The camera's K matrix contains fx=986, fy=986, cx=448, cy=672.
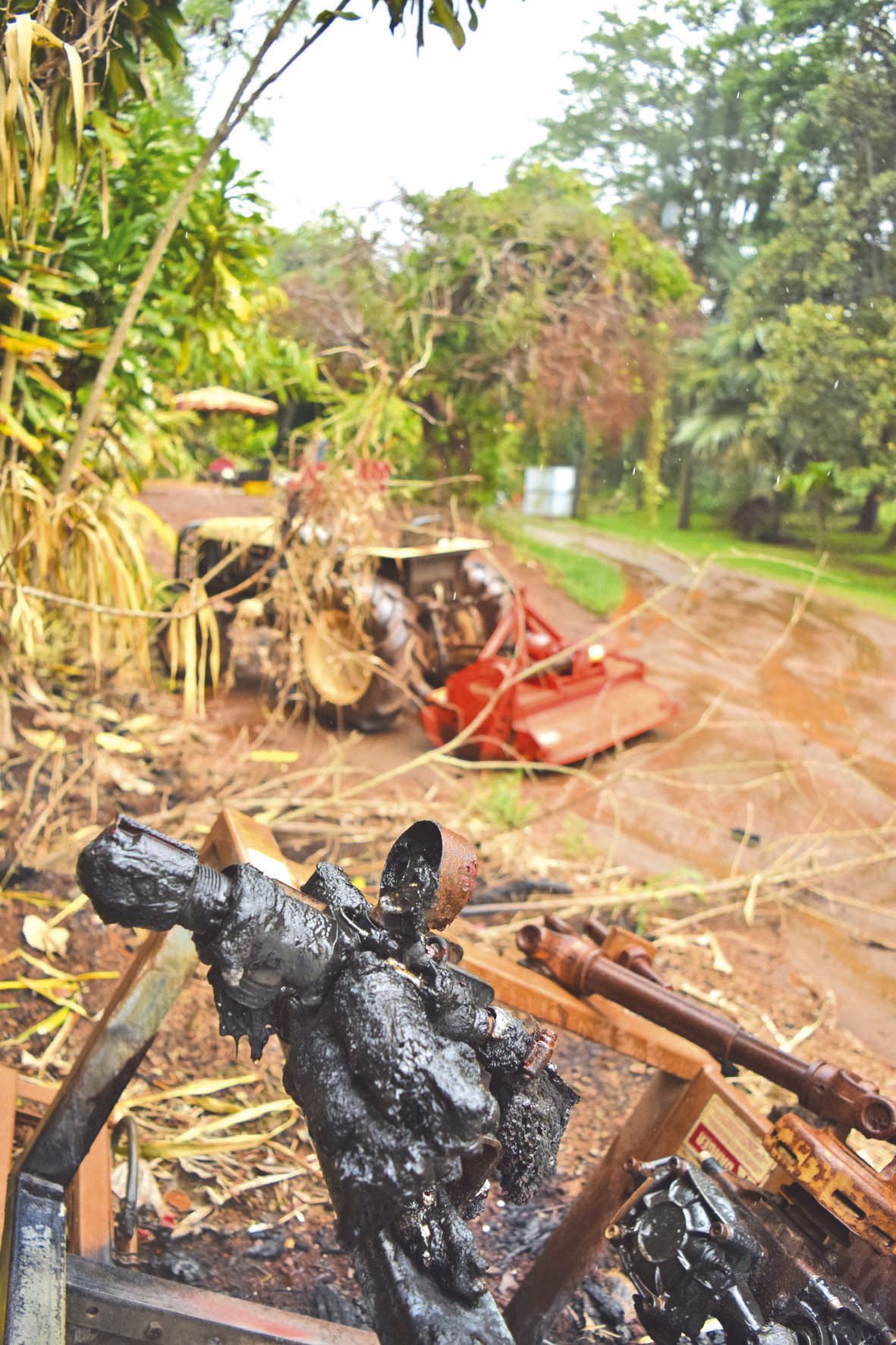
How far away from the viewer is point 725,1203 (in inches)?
52.6

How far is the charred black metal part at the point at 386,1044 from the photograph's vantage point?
0.95m

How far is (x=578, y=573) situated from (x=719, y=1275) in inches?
315

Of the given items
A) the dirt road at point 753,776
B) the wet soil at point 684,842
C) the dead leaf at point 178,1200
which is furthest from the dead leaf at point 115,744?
the dead leaf at point 178,1200

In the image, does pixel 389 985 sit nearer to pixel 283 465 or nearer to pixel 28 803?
pixel 28 803

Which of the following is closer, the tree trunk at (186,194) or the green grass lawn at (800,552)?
the tree trunk at (186,194)

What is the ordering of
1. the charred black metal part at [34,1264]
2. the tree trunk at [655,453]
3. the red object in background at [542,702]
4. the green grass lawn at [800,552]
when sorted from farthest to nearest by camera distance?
the tree trunk at [655,453]
the green grass lawn at [800,552]
the red object in background at [542,702]
the charred black metal part at [34,1264]

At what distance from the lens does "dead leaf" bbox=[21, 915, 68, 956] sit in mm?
3223

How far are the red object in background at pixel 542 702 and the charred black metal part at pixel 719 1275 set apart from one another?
421cm

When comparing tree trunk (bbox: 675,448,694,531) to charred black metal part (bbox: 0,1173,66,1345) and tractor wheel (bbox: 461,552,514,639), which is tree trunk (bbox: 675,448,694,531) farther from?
charred black metal part (bbox: 0,1173,66,1345)

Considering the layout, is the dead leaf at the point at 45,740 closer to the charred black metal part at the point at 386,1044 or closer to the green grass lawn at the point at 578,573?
the charred black metal part at the point at 386,1044

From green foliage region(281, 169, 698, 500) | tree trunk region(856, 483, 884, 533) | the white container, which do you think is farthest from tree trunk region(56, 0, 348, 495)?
the white container

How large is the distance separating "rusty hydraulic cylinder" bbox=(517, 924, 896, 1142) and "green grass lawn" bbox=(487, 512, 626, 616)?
7.07 metres

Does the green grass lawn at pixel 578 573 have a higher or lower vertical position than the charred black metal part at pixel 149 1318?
higher

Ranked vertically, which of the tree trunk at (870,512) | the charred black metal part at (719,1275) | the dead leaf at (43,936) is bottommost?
the dead leaf at (43,936)
